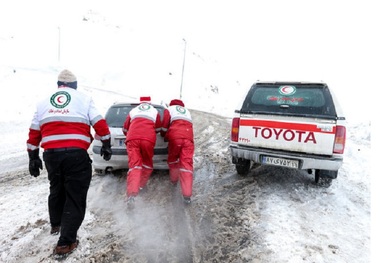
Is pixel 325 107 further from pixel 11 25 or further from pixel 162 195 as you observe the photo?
pixel 11 25

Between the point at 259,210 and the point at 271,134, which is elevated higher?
the point at 271,134

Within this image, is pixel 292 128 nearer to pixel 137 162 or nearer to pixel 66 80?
pixel 137 162

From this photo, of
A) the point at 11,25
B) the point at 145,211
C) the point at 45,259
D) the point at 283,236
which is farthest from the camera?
the point at 11,25

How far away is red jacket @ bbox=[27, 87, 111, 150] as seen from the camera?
329 cm

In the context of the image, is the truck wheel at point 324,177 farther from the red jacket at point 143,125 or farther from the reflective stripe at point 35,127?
the reflective stripe at point 35,127

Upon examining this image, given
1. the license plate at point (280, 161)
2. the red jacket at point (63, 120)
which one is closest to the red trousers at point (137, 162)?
the red jacket at point (63, 120)

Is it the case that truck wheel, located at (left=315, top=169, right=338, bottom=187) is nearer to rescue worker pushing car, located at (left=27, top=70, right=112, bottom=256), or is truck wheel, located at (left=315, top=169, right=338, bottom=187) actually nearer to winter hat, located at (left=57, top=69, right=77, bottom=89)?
rescue worker pushing car, located at (left=27, top=70, right=112, bottom=256)

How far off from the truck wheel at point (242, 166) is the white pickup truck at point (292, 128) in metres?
0.12

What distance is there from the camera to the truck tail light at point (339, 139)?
457 centimetres

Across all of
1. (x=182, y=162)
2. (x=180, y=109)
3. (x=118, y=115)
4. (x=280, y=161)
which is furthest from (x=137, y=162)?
(x=280, y=161)

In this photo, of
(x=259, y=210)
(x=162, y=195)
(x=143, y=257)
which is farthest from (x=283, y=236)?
(x=162, y=195)

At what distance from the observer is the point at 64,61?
2691 centimetres

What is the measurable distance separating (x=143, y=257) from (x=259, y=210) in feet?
6.34

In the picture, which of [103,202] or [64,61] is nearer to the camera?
[103,202]
